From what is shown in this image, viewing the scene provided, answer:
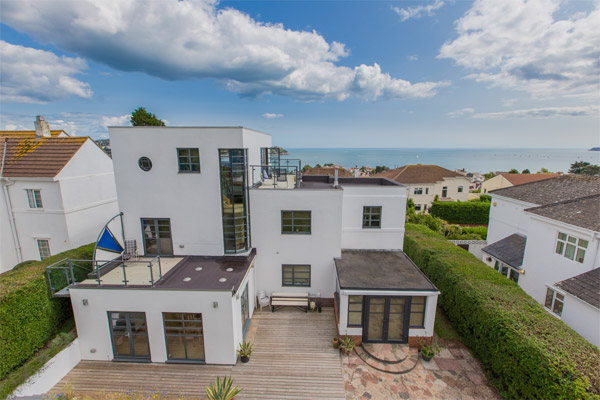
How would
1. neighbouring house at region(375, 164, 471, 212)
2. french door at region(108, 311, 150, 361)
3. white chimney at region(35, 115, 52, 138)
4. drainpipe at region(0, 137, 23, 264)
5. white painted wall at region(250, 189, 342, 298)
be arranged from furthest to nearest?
neighbouring house at region(375, 164, 471, 212) < white chimney at region(35, 115, 52, 138) < drainpipe at region(0, 137, 23, 264) < white painted wall at region(250, 189, 342, 298) < french door at region(108, 311, 150, 361)

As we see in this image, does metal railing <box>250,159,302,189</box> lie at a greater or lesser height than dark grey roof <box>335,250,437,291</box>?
greater

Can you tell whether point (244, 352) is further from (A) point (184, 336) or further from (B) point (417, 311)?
(B) point (417, 311)

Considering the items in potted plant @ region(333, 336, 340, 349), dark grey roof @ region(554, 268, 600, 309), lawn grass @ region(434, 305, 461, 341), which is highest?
dark grey roof @ region(554, 268, 600, 309)

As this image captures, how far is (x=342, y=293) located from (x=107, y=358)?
9.33m

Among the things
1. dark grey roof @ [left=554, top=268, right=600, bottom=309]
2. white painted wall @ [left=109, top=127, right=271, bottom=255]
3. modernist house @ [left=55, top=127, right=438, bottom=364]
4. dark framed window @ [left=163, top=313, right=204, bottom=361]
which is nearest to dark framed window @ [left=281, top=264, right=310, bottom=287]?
modernist house @ [left=55, top=127, right=438, bottom=364]

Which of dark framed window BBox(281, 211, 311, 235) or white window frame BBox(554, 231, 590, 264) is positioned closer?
white window frame BBox(554, 231, 590, 264)

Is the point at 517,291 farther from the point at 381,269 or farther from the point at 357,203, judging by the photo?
the point at 357,203

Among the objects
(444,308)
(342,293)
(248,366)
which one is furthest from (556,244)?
(248,366)

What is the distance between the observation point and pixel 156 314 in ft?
30.6

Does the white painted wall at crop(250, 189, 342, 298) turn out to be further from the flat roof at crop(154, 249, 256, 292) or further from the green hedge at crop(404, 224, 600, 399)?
the green hedge at crop(404, 224, 600, 399)

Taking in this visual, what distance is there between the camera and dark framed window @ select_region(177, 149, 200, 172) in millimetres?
11539

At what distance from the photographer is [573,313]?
34.1 feet

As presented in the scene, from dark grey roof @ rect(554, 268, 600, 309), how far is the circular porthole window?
730 inches

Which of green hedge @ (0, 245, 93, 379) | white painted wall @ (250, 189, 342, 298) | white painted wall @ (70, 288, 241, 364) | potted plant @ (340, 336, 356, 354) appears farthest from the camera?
white painted wall @ (250, 189, 342, 298)
